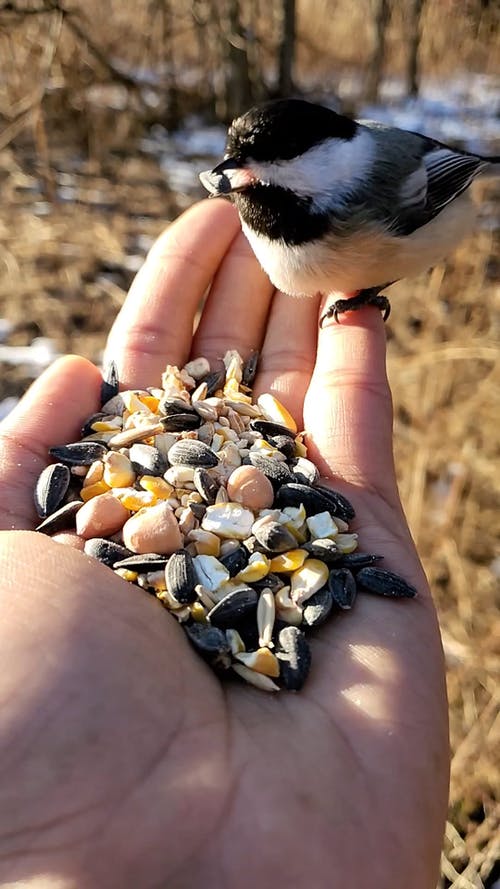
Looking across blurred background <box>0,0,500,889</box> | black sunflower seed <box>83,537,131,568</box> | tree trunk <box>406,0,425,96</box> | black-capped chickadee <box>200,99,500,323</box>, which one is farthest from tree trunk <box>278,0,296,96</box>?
black sunflower seed <box>83,537,131,568</box>

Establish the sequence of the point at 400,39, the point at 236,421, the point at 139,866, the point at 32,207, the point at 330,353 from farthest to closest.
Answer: the point at 400,39, the point at 32,207, the point at 330,353, the point at 236,421, the point at 139,866

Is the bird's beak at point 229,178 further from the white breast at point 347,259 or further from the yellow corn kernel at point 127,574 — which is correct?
the yellow corn kernel at point 127,574

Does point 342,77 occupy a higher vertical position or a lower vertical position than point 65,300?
higher

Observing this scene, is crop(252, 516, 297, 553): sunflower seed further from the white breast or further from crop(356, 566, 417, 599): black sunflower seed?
the white breast

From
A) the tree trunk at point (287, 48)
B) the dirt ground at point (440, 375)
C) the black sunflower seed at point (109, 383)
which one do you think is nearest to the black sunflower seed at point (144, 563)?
the black sunflower seed at point (109, 383)

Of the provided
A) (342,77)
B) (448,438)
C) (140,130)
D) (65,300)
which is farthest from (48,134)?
(448,438)

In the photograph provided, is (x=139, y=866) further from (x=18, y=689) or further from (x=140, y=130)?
(x=140, y=130)

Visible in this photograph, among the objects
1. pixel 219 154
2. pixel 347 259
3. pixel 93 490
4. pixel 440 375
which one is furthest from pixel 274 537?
pixel 219 154
